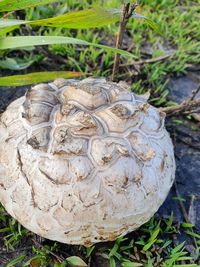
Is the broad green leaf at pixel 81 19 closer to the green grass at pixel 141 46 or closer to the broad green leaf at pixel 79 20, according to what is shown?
the broad green leaf at pixel 79 20

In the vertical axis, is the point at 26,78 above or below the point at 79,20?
below

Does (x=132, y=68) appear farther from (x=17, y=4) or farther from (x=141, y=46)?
(x=17, y=4)

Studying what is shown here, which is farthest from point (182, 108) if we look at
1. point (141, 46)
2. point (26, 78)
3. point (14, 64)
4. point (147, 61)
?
point (14, 64)

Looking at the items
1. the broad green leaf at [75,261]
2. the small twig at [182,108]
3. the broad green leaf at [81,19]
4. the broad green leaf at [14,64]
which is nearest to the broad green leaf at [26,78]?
the broad green leaf at [81,19]

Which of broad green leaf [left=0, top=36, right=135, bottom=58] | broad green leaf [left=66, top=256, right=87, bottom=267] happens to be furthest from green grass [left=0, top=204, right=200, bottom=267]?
broad green leaf [left=0, top=36, right=135, bottom=58]

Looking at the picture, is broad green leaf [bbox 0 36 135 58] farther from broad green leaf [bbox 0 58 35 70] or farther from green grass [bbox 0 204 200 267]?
green grass [bbox 0 204 200 267]

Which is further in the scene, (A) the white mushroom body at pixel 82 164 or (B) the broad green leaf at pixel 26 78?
(B) the broad green leaf at pixel 26 78

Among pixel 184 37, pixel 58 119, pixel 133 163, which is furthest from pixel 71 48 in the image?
pixel 133 163
